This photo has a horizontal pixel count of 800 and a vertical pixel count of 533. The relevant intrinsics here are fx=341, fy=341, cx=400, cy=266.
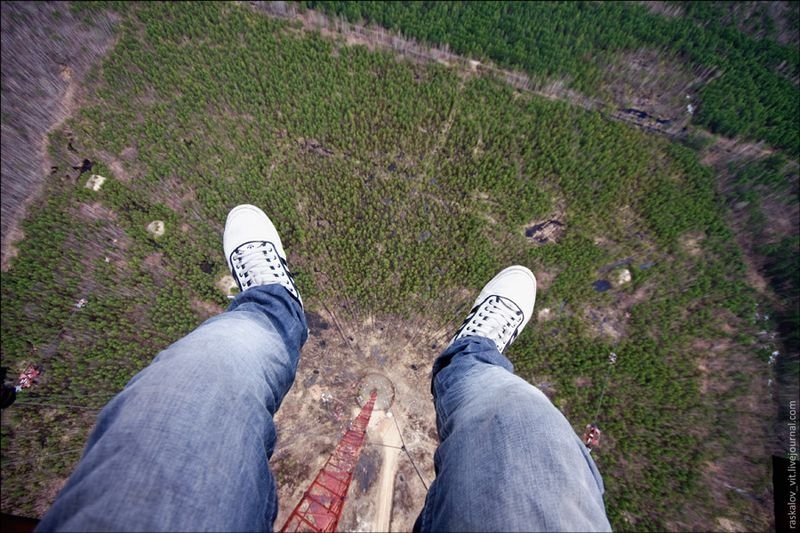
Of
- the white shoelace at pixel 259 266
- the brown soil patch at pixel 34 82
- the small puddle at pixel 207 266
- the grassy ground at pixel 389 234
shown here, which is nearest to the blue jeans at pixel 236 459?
the white shoelace at pixel 259 266

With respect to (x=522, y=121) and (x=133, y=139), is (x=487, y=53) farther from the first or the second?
(x=133, y=139)

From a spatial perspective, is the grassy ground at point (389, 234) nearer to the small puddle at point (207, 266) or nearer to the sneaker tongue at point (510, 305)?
the small puddle at point (207, 266)

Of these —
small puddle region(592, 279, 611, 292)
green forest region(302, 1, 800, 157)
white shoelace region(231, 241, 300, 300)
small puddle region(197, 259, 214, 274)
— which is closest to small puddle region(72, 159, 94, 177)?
small puddle region(197, 259, 214, 274)

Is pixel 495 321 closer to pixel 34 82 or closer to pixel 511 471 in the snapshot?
pixel 511 471

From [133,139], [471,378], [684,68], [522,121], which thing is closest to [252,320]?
[471,378]

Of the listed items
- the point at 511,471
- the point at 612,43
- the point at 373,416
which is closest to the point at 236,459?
the point at 511,471

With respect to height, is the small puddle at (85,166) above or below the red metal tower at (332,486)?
above
